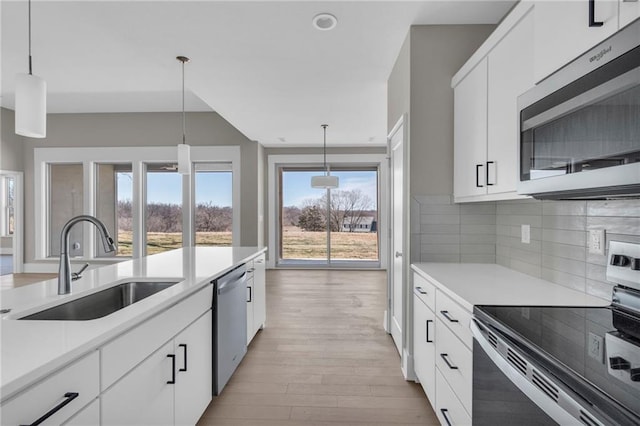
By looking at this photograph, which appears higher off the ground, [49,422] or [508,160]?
[508,160]

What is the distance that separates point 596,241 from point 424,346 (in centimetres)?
110

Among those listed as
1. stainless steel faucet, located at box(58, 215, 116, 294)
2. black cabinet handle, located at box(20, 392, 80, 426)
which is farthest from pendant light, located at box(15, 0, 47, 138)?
black cabinet handle, located at box(20, 392, 80, 426)

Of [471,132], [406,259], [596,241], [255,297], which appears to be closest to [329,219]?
[255,297]

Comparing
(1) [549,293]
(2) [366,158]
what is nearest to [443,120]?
(1) [549,293]

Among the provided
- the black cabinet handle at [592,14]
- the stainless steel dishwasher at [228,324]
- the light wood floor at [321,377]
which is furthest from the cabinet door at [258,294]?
the black cabinet handle at [592,14]

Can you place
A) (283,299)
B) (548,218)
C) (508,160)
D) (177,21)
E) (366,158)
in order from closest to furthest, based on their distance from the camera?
(508,160)
(548,218)
(177,21)
(283,299)
(366,158)

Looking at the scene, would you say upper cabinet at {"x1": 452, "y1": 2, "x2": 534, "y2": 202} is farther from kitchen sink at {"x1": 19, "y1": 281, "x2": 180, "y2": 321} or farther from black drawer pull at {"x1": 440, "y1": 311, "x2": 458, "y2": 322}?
kitchen sink at {"x1": 19, "y1": 281, "x2": 180, "y2": 321}

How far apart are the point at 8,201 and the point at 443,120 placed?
25.6ft

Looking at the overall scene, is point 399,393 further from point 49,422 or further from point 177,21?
point 177,21

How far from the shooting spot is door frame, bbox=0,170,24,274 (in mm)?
6328

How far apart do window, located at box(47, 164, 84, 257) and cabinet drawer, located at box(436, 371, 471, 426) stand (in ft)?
22.8

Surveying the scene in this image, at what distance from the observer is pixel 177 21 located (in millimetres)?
2484

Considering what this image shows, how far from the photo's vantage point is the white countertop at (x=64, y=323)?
0.85m

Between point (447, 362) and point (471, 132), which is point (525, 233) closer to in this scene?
point (471, 132)
